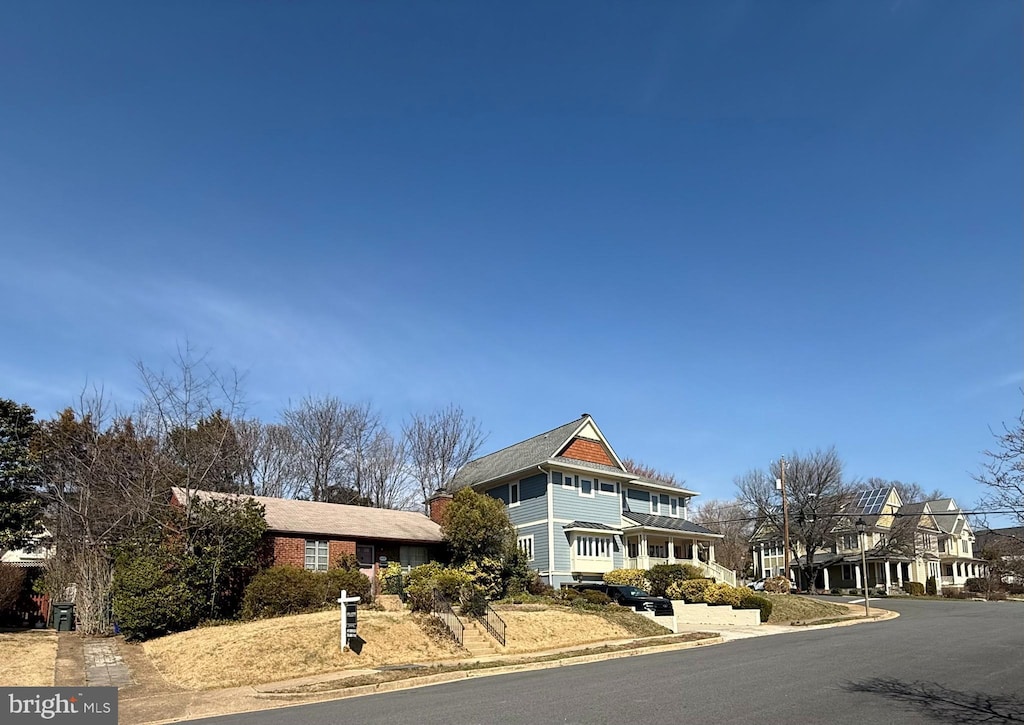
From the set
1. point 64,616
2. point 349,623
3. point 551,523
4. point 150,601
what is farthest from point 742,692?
point 551,523

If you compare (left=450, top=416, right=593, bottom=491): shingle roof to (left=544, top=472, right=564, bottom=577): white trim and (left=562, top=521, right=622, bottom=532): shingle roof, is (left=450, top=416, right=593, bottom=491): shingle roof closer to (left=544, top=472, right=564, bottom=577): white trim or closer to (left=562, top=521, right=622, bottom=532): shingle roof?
(left=544, top=472, right=564, bottom=577): white trim

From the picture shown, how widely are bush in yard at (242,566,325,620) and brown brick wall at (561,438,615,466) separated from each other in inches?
720

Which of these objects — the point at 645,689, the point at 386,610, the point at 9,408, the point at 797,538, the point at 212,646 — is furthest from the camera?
the point at 797,538

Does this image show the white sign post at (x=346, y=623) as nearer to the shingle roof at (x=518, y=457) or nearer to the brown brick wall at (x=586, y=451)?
the shingle roof at (x=518, y=457)

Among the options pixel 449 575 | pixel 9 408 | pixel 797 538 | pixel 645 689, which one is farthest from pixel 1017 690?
pixel 797 538

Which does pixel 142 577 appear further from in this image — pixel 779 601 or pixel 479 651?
pixel 779 601

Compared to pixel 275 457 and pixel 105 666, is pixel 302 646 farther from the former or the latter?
pixel 275 457

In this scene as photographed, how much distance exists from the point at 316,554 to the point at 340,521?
2.62 meters

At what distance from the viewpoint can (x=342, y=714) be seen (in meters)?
13.6

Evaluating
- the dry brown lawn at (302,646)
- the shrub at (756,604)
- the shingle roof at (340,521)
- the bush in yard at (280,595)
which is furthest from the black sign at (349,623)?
the shrub at (756,604)

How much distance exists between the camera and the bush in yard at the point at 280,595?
25.1m

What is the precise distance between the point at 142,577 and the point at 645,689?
1608 cm

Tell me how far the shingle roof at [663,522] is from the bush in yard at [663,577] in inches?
108

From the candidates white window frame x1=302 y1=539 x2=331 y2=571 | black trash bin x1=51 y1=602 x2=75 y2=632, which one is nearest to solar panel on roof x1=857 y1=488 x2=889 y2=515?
white window frame x1=302 y1=539 x2=331 y2=571
